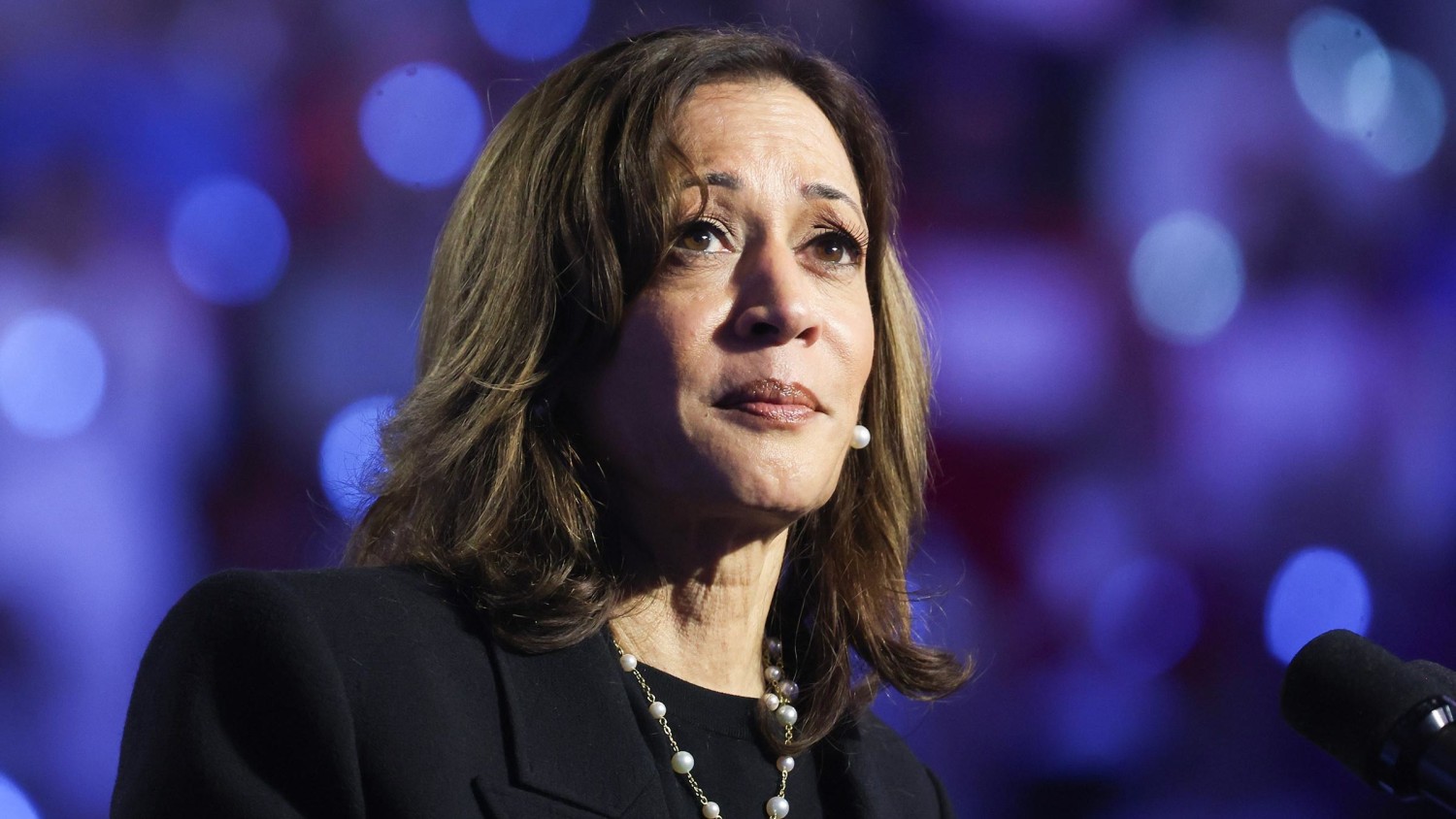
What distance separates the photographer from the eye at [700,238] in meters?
1.71

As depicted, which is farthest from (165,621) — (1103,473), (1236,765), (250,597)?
(1236,765)

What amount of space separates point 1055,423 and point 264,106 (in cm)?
183

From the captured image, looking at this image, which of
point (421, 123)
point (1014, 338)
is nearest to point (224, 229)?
point (421, 123)

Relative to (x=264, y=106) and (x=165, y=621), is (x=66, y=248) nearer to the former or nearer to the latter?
(x=264, y=106)

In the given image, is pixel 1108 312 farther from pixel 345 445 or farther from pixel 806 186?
pixel 345 445

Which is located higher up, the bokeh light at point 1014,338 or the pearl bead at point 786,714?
the bokeh light at point 1014,338

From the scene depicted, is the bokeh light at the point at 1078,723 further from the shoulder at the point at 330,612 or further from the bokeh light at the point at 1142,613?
the shoulder at the point at 330,612

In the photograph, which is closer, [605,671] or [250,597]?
[250,597]

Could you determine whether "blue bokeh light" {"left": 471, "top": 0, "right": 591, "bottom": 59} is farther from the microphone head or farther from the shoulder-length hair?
the microphone head

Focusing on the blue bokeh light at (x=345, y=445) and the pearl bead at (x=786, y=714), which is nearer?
the pearl bead at (x=786, y=714)

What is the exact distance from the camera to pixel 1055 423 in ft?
10.4

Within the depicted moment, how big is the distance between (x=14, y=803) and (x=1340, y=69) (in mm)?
3198

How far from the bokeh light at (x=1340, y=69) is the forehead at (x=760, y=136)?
188 centimetres

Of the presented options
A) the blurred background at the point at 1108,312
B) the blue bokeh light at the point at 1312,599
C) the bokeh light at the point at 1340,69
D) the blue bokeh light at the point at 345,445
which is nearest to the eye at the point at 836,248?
the blue bokeh light at the point at 345,445
